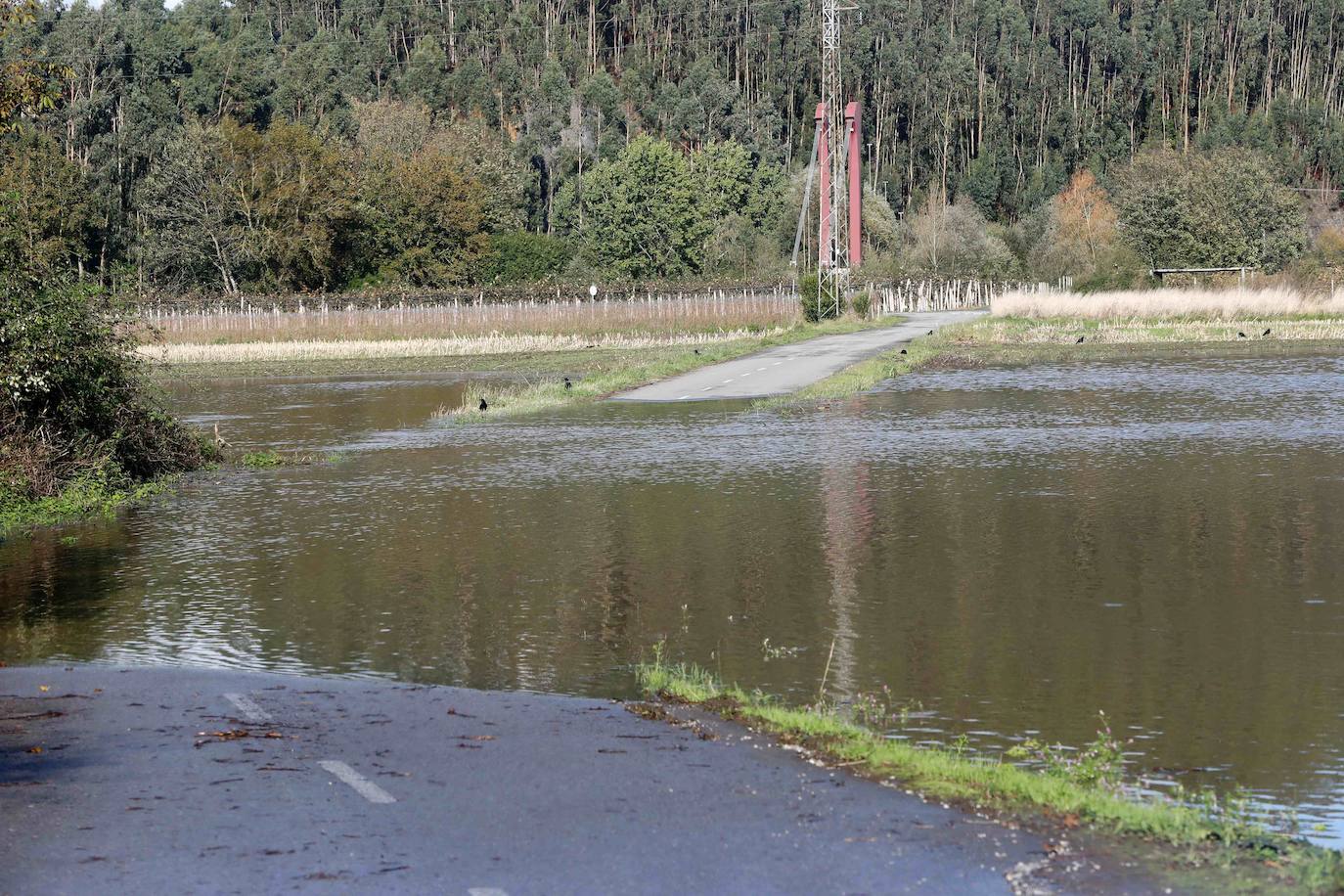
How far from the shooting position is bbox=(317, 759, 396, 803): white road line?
7801 mm

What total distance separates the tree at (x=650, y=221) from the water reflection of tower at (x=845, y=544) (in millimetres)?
79688

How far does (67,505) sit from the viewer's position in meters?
19.8

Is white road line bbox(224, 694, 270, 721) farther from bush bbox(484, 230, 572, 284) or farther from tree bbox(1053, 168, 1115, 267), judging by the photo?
tree bbox(1053, 168, 1115, 267)

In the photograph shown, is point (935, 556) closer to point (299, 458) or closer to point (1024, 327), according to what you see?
point (299, 458)

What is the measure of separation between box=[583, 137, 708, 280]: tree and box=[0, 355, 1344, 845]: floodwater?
75.4 m

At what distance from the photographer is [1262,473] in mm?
20594

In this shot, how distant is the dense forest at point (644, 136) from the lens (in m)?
85.1

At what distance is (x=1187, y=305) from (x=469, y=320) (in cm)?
2827

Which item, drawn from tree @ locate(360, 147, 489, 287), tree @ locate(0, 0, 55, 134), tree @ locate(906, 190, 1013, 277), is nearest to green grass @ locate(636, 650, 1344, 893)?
tree @ locate(0, 0, 55, 134)

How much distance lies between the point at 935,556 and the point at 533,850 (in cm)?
888

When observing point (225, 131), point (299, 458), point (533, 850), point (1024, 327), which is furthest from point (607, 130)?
point (533, 850)

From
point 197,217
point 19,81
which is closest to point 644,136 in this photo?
point 197,217

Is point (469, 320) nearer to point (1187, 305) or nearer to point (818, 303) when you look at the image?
point (818, 303)

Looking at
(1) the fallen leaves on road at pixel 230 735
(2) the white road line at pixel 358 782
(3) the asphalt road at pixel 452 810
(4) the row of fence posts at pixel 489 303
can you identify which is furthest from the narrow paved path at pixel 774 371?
(2) the white road line at pixel 358 782
